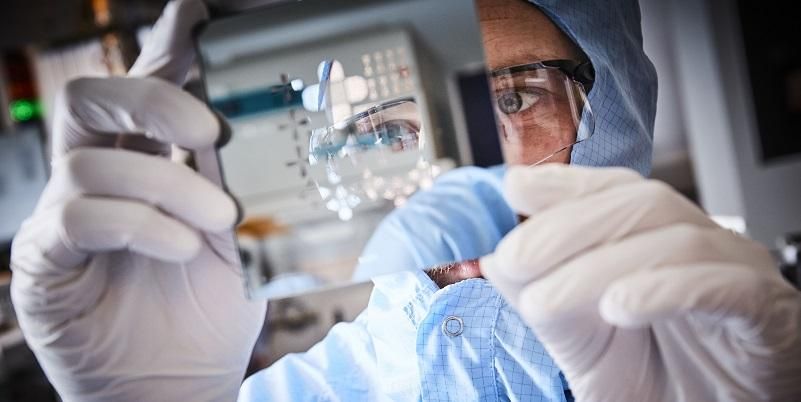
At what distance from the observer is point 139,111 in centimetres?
63

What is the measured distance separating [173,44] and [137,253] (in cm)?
22

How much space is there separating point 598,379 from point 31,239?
1.83 ft

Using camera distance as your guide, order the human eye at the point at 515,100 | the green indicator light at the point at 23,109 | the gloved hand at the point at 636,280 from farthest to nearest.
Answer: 1. the green indicator light at the point at 23,109
2. the human eye at the point at 515,100
3. the gloved hand at the point at 636,280

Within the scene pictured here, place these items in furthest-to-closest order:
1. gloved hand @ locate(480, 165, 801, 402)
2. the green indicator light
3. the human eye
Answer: the green indicator light, the human eye, gloved hand @ locate(480, 165, 801, 402)

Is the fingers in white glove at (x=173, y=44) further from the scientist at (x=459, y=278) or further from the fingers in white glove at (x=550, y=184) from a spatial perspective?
the fingers in white glove at (x=550, y=184)

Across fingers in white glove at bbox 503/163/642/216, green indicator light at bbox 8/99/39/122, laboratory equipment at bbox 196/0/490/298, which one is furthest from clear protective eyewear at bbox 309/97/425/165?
green indicator light at bbox 8/99/39/122

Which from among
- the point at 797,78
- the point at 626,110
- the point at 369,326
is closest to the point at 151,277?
the point at 369,326

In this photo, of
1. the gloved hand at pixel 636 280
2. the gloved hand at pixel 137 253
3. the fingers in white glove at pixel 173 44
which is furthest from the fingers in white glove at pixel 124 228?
the gloved hand at pixel 636 280

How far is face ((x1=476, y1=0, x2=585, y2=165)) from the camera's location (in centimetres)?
60

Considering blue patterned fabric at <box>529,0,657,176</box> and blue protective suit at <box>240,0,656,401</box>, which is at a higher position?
blue patterned fabric at <box>529,0,657,176</box>

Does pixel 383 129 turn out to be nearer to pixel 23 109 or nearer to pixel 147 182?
pixel 147 182

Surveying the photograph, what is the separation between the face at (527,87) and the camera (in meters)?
0.60

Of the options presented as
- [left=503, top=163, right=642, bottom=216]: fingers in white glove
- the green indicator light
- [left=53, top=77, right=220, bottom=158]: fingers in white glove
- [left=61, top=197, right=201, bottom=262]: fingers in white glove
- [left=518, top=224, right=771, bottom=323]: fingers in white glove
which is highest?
the green indicator light

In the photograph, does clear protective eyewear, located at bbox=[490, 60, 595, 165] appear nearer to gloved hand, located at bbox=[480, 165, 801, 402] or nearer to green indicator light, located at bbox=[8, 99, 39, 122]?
gloved hand, located at bbox=[480, 165, 801, 402]
